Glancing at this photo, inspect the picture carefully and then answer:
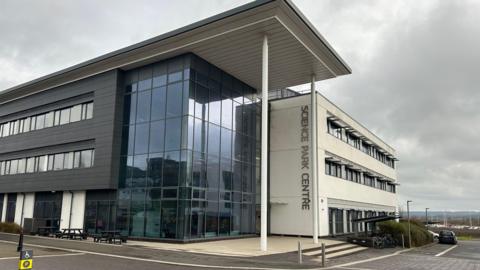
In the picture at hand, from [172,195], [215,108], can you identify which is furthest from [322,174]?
[172,195]

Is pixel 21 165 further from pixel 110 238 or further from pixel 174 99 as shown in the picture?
pixel 174 99

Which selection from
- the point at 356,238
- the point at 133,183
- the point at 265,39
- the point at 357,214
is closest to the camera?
the point at 265,39

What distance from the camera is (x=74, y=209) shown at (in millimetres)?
28766

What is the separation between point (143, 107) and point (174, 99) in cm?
286

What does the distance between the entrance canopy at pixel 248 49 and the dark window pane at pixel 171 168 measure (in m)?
6.32

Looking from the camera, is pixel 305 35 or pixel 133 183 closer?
pixel 305 35

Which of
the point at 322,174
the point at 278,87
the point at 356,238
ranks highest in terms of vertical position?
the point at 278,87

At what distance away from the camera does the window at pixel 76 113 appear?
1173 inches

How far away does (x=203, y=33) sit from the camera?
906 inches

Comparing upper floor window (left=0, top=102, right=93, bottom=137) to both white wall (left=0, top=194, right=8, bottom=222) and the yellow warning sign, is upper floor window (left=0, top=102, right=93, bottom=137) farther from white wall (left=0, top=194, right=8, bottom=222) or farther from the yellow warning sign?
the yellow warning sign

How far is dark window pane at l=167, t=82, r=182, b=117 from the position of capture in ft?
81.0

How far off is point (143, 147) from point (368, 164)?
26.2 meters

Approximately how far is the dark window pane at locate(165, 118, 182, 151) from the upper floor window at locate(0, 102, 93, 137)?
7.38 meters

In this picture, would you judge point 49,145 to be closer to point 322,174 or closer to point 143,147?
Answer: point 143,147
